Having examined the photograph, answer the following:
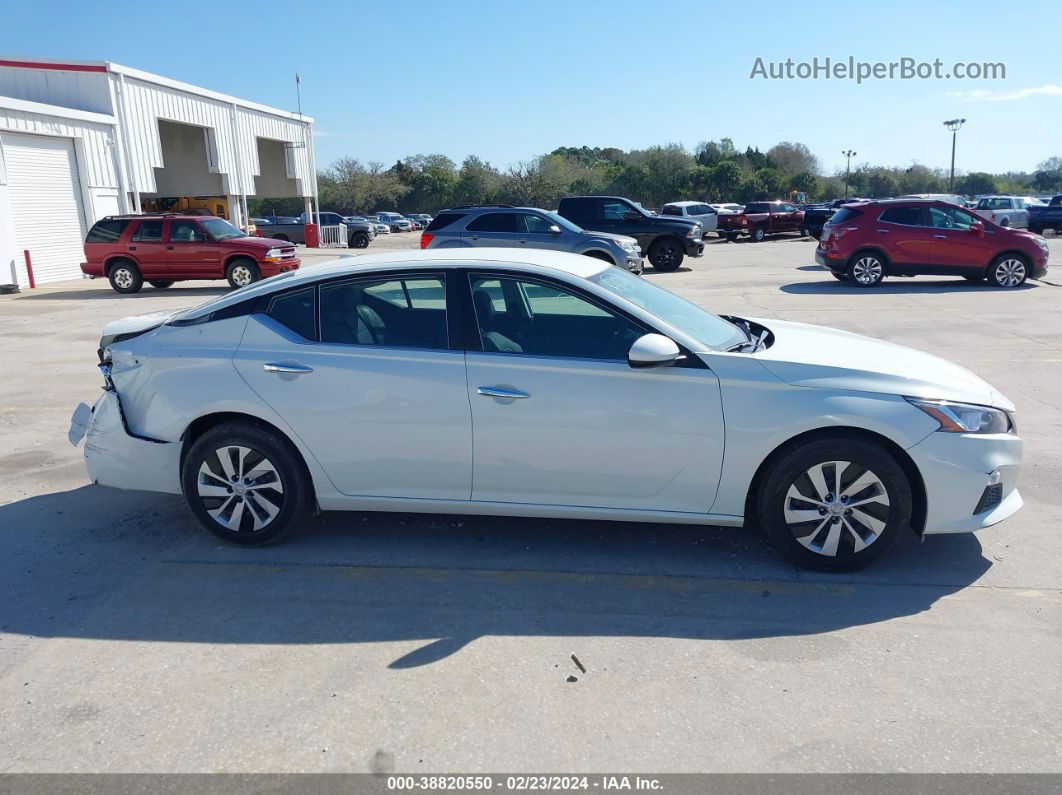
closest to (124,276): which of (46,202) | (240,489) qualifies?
(46,202)

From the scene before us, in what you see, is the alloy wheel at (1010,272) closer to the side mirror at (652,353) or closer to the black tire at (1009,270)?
the black tire at (1009,270)

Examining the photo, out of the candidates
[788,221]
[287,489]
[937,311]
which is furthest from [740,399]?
[788,221]

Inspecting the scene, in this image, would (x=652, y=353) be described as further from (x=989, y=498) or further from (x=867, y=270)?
(x=867, y=270)

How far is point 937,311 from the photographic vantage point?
13672 millimetres

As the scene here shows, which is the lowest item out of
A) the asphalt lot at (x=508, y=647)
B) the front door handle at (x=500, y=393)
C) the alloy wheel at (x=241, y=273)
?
Answer: the asphalt lot at (x=508, y=647)

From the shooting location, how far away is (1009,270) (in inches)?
655

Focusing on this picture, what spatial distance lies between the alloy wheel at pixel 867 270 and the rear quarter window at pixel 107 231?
15.8 metres

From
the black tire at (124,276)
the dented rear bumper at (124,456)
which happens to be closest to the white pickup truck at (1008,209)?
the black tire at (124,276)

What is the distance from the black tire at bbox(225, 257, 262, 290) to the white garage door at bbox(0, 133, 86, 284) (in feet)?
18.2

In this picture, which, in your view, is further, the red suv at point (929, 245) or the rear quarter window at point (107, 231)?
the rear quarter window at point (107, 231)

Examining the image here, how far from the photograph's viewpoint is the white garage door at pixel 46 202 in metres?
21.3

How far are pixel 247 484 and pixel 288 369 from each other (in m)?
0.70

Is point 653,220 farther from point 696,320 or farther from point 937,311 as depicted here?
point 696,320

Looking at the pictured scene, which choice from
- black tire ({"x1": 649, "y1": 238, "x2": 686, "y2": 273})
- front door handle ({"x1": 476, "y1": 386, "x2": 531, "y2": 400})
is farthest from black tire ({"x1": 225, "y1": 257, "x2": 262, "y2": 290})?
front door handle ({"x1": 476, "y1": 386, "x2": 531, "y2": 400})
